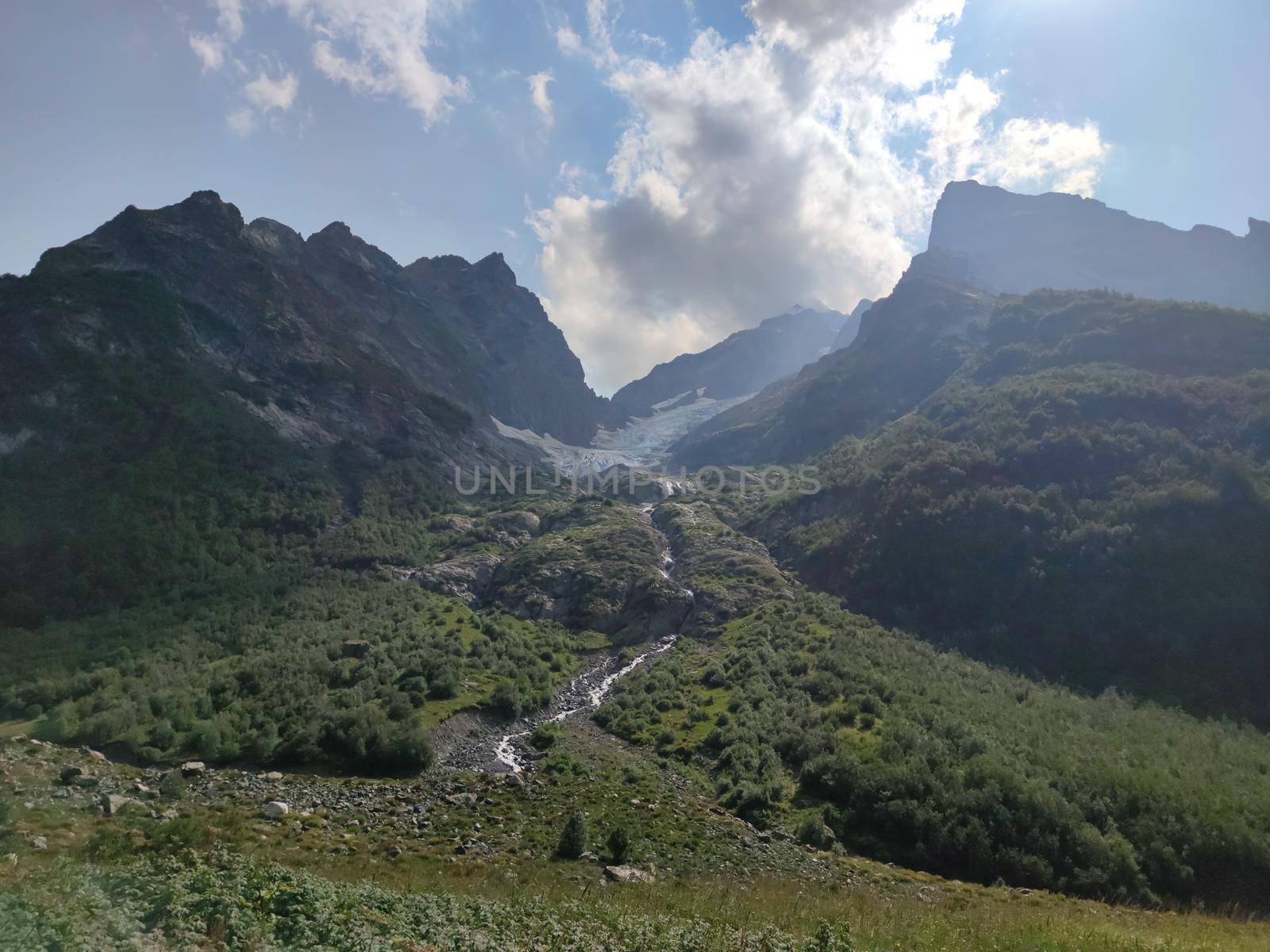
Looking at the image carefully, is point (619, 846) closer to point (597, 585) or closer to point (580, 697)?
point (580, 697)

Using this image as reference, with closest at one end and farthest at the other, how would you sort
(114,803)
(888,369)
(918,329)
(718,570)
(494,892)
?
1. (494,892)
2. (114,803)
3. (718,570)
4. (888,369)
5. (918,329)

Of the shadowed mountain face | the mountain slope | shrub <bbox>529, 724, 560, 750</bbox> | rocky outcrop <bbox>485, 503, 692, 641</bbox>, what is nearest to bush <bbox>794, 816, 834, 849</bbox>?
shrub <bbox>529, 724, 560, 750</bbox>

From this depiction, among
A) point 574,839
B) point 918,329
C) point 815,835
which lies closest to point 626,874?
point 574,839

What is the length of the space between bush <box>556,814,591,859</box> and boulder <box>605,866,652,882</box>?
1648 mm

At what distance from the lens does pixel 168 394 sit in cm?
7094

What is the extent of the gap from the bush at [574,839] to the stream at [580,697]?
1039cm

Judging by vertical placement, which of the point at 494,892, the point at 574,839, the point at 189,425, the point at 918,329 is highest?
the point at 918,329

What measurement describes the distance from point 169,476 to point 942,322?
559ft

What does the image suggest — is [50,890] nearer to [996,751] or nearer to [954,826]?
[954,826]

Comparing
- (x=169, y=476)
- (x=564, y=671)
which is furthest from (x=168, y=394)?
(x=564, y=671)

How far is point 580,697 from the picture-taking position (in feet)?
158

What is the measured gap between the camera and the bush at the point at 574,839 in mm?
21125

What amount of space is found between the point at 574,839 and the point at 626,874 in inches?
117

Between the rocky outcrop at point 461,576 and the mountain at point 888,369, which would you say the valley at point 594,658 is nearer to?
the rocky outcrop at point 461,576
